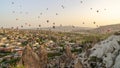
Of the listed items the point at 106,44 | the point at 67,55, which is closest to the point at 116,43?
the point at 106,44

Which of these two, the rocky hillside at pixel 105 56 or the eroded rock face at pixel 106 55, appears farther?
the rocky hillside at pixel 105 56

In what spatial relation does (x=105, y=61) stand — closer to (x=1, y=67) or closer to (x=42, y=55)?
(x=42, y=55)

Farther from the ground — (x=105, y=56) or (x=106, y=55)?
(x=106, y=55)

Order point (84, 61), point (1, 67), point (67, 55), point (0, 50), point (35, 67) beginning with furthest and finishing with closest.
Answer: point (0, 50) → point (1, 67) → point (67, 55) → point (84, 61) → point (35, 67)

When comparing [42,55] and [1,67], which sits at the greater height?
[42,55]

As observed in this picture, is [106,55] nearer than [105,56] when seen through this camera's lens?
No

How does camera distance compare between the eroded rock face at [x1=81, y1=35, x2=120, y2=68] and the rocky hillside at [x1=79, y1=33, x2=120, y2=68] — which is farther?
the rocky hillside at [x1=79, y1=33, x2=120, y2=68]

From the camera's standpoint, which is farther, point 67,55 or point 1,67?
point 1,67

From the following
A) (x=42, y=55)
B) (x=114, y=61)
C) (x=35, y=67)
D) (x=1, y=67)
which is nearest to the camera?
(x=35, y=67)
